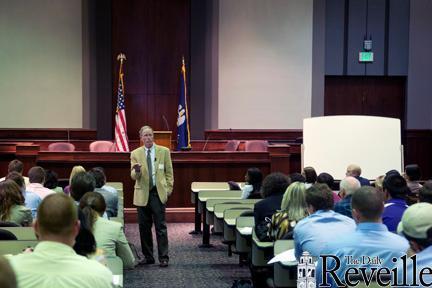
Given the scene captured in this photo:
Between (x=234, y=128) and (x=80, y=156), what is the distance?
5.54 metres

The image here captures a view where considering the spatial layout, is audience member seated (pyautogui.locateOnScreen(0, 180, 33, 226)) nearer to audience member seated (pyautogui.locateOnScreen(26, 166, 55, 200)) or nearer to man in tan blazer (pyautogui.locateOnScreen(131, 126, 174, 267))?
audience member seated (pyautogui.locateOnScreen(26, 166, 55, 200))

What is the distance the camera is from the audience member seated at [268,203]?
4836mm

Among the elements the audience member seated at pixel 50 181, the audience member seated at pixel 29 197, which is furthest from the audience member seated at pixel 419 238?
the audience member seated at pixel 50 181

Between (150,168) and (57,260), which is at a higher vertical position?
(57,260)

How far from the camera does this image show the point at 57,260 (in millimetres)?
2166

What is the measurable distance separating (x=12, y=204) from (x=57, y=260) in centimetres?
289

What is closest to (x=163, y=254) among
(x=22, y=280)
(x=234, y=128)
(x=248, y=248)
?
(x=248, y=248)

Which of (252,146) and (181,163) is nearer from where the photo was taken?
(181,163)

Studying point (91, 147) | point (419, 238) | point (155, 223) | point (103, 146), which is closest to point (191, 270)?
point (155, 223)

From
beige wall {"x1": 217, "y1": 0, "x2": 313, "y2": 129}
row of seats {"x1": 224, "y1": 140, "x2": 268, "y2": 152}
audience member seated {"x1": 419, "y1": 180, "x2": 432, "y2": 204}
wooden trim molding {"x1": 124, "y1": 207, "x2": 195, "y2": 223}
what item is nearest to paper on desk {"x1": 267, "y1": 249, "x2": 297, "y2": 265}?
audience member seated {"x1": 419, "y1": 180, "x2": 432, "y2": 204}

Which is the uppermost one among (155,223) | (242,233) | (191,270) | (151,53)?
(151,53)

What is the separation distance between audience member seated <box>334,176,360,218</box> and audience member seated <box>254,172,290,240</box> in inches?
18.2

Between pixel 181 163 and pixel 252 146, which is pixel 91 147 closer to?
pixel 181 163

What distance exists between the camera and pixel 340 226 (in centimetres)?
379
